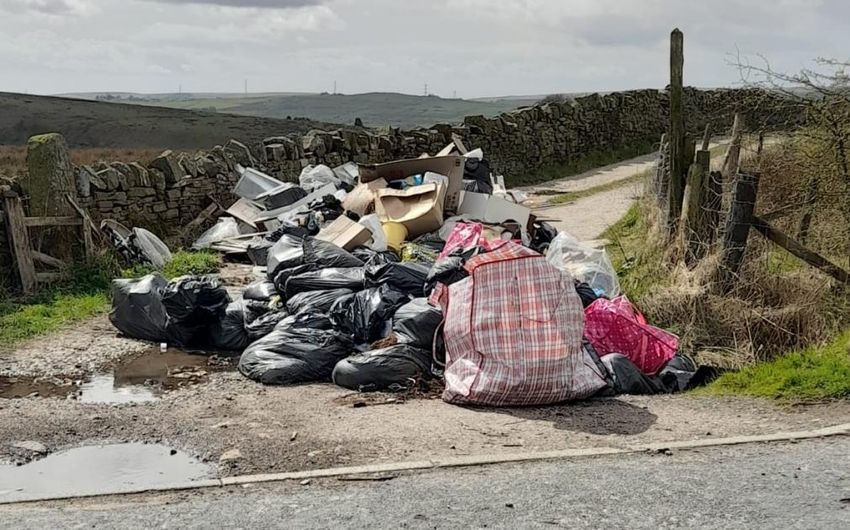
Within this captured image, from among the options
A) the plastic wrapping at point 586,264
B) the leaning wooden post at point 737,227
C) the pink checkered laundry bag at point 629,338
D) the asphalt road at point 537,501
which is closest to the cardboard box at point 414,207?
the plastic wrapping at point 586,264

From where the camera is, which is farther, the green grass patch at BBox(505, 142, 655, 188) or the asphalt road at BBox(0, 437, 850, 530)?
the green grass patch at BBox(505, 142, 655, 188)

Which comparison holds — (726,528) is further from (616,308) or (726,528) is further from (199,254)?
(199,254)

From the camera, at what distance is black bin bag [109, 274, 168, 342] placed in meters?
8.23

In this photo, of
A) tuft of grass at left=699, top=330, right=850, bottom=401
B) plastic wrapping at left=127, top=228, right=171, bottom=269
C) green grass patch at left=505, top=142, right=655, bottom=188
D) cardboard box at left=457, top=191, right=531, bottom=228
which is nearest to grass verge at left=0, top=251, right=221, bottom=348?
plastic wrapping at left=127, top=228, right=171, bottom=269

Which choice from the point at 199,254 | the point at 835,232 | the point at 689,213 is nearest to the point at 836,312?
the point at 835,232

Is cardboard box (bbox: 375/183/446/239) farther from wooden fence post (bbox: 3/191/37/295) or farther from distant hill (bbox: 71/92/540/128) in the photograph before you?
distant hill (bbox: 71/92/540/128)

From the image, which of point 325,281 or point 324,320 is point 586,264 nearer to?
point 325,281

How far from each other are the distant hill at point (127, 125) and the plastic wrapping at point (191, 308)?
101 feet

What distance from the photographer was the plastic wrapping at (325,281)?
8266 millimetres

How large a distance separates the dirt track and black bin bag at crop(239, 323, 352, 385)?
0.45 feet

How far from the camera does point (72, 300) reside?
9312 millimetres

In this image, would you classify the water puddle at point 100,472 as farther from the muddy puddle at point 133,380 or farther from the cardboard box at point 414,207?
the cardboard box at point 414,207

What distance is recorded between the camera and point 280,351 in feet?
23.6

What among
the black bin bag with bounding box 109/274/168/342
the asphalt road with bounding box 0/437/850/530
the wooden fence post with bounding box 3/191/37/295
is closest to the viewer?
the asphalt road with bounding box 0/437/850/530
